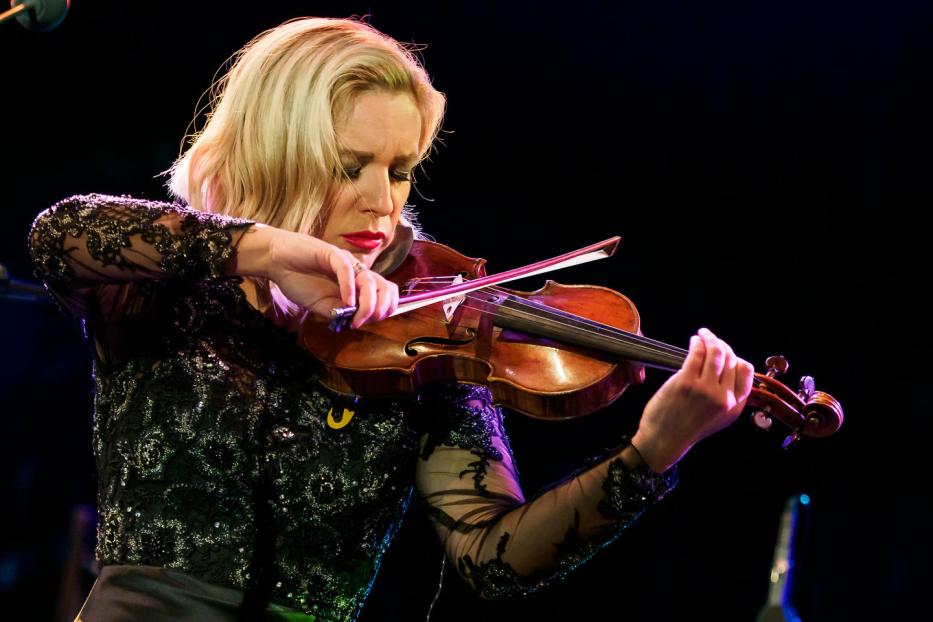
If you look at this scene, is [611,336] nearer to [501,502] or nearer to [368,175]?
[501,502]

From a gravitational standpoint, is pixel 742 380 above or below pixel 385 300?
below

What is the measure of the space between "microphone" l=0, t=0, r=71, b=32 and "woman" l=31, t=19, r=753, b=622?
1.14ft

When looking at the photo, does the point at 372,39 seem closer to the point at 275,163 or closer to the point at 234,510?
the point at 275,163

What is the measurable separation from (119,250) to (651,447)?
92 centimetres

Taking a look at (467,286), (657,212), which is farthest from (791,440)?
(657,212)

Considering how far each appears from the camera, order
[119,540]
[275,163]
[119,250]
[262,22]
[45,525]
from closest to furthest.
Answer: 1. [119,250]
2. [119,540]
3. [275,163]
4. [262,22]
5. [45,525]

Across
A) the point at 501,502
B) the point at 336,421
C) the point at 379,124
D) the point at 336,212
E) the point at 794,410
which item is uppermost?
the point at 379,124

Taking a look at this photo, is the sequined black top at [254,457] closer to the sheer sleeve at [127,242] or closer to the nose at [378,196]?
the sheer sleeve at [127,242]

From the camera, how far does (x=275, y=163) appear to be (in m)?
1.72

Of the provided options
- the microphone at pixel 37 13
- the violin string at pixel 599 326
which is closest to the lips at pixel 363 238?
the violin string at pixel 599 326

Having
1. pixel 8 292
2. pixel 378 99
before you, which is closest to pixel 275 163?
pixel 378 99

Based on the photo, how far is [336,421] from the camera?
66.8 inches

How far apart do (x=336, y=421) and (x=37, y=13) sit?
3.03ft

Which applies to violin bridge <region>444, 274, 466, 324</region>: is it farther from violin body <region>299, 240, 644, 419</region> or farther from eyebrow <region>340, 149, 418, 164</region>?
eyebrow <region>340, 149, 418, 164</region>
